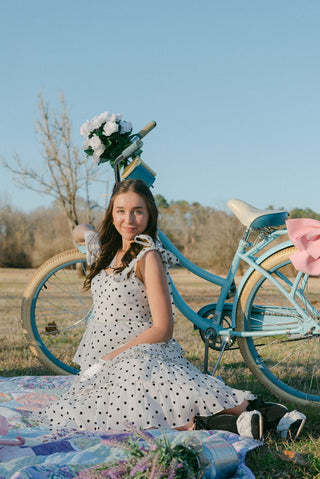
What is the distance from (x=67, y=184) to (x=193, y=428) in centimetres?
1294

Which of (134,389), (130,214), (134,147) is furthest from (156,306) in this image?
(134,147)

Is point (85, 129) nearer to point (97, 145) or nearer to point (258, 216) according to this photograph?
point (97, 145)

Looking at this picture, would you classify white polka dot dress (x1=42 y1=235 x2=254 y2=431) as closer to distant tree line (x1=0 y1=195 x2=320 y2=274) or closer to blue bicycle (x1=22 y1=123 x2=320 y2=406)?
blue bicycle (x1=22 y1=123 x2=320 y2=406)

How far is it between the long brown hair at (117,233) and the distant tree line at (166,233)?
28.3ft

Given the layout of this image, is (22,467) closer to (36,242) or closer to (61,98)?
(61,98)

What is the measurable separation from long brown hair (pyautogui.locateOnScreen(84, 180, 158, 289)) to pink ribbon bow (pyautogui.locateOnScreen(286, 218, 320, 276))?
2.44 ft

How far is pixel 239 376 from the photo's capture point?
345 centimetres

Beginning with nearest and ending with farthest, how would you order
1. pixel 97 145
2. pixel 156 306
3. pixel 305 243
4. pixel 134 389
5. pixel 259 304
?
pixel 134 389, pixel 156 306, pixel 305 243, pixel 259 304, pixel 97 145

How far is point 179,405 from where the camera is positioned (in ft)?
7.10

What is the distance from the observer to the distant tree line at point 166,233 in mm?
11773

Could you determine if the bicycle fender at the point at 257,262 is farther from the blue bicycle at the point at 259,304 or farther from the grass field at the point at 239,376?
the grass field at the point at 239,376

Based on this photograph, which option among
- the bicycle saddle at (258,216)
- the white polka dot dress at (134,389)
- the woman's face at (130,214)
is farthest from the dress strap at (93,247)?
the bicycle saddle at (258,216)

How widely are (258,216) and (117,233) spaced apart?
0.82 metres

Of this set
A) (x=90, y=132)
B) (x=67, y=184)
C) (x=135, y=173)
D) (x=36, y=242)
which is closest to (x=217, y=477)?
(x=135, y=173)
